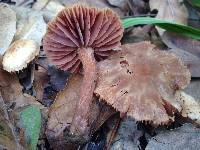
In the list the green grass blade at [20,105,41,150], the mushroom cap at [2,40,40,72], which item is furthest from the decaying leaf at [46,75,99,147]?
the mushroom cap at [2,40,40,72]

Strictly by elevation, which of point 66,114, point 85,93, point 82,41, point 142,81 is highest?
point 82,41

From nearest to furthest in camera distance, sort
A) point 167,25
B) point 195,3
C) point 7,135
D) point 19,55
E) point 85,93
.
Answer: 1. point 7,135
2. point 85,93
3. point 19,55
4. point 167,25
5. point 195,3

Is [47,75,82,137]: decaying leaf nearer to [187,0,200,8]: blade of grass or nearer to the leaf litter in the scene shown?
the leaf litter

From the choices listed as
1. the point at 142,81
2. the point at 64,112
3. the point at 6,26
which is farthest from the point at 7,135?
the point at 6,26

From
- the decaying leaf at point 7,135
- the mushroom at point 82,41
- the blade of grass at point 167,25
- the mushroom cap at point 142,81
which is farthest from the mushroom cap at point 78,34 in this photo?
the decaying leaf at point 7,135

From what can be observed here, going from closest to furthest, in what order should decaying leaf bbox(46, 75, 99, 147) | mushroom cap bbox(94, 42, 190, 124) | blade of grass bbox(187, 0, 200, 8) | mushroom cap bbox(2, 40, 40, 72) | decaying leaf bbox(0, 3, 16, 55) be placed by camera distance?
mushroom cap bbox(94, 42, 190, 124) < decaying leaf bbox(46, 75, 99, 147) < mushroom cap bbox(2, 40, 40, 72) < decaying leaf bbox(0, 3, 16, 55) < blade of grass bbox(187, 0, 200, 8)

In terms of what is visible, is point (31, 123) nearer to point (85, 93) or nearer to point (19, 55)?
point (85, 93)

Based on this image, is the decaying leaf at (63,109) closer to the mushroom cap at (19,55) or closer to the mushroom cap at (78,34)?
the mushroom cap at (78,34)
